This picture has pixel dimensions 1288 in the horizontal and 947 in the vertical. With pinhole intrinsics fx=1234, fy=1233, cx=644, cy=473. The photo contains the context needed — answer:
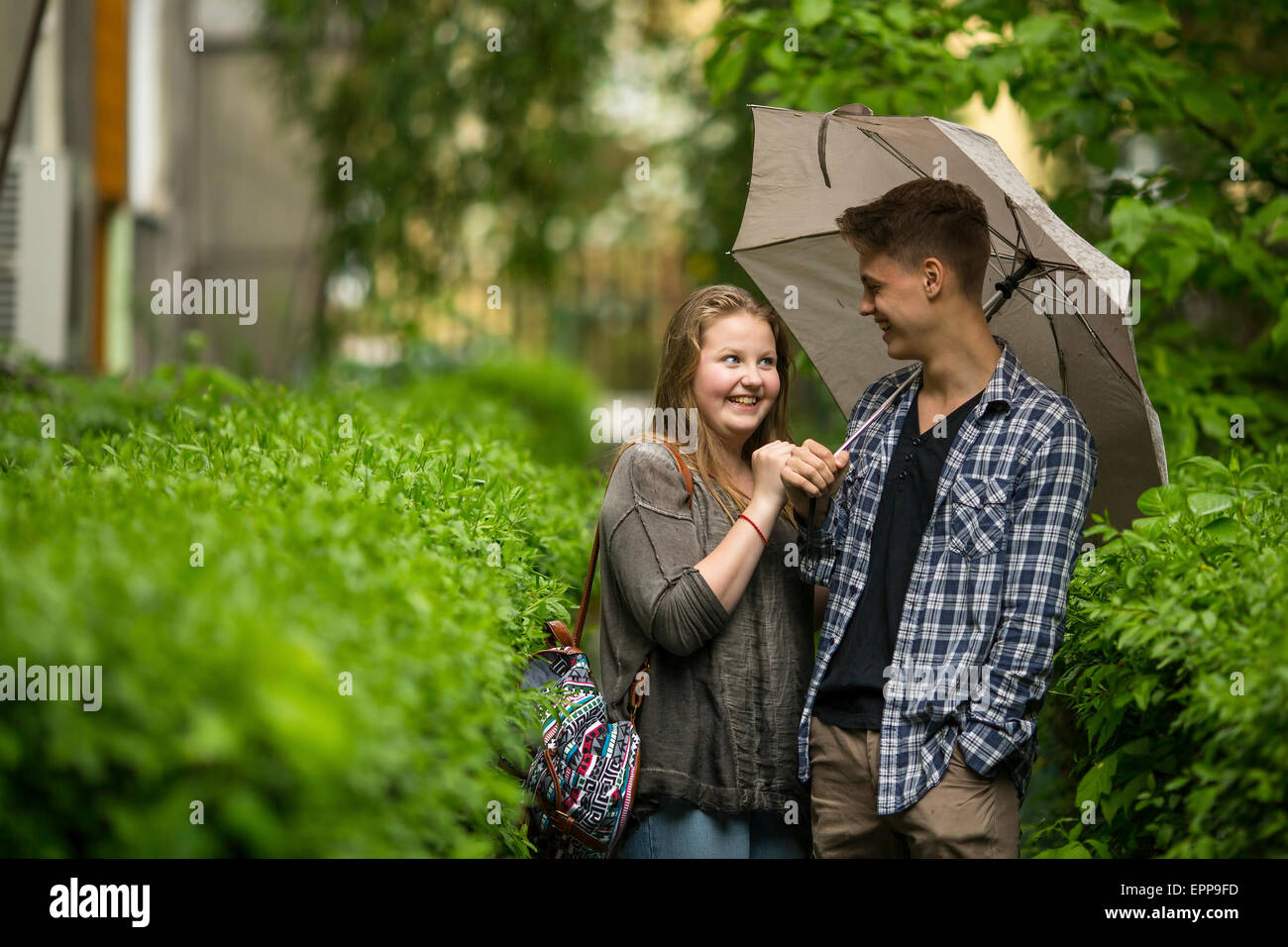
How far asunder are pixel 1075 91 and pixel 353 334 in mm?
9194

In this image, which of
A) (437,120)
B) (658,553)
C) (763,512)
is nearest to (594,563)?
(658,553)

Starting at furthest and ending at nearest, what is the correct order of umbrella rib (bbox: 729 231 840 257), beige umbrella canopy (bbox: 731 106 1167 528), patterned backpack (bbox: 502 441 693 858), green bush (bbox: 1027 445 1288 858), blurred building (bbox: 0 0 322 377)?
blurred building (bbox: 0 0 322 377) → umbrella rib (bbox: 729 231 840 257) → beige umbrella canopy (bbox: 731 106 1167 528) → patterned backpack (bbox: 502 441 693 858) → green bush (bbox: 1027 445 1288 858)

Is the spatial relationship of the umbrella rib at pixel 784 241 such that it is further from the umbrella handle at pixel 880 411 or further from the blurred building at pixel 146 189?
the blurred building at pixel 146 189

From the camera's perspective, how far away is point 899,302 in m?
2.82

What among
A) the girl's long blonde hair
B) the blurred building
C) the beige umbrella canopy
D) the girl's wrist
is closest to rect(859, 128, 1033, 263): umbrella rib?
the beige umbrella canopy

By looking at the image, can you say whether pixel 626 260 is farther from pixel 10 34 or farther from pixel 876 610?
pixel 876 610

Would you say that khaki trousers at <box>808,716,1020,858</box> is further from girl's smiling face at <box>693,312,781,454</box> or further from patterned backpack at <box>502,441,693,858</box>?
girl's smiling face at <box>693,312,781,454</box>

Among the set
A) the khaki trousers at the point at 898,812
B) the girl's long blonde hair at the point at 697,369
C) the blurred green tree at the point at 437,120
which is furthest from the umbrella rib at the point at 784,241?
the blurred green tree at the point at 437,120

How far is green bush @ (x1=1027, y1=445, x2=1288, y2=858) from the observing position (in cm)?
219

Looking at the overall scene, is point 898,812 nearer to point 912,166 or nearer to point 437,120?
point 912,166

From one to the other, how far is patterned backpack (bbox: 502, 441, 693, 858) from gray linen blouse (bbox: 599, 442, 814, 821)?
1.9 inches

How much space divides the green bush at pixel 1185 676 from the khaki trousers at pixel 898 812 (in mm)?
324

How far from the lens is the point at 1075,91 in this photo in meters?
4.68

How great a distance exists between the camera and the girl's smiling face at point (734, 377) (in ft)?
9.93
